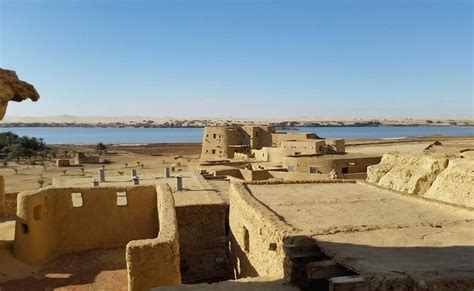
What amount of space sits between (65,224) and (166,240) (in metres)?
7.45

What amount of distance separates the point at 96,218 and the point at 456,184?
11574 mm

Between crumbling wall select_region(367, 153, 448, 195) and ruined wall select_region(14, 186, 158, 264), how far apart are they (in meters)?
8.95

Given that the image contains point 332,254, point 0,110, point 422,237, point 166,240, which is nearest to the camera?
point 332,254

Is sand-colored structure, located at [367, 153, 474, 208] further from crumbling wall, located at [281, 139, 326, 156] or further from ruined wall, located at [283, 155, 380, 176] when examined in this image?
crumbling wall, located at [281, 139, 326, 156]

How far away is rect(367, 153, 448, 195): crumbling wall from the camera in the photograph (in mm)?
14492

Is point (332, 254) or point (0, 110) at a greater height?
point (0, 110)

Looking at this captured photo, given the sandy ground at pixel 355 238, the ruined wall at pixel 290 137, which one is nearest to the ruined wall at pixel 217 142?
the ruined wall at pixel 290 137

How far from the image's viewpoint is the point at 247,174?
2675 centimetres

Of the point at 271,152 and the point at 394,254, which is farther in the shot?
the point at 271,152

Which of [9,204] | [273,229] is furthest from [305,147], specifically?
[273,229]

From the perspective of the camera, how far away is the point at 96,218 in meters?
14.5

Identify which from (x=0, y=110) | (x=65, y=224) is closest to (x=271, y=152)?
(x=65, y=224)

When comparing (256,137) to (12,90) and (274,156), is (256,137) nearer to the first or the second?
(274,156)

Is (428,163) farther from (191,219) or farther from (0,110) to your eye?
(0,110)
